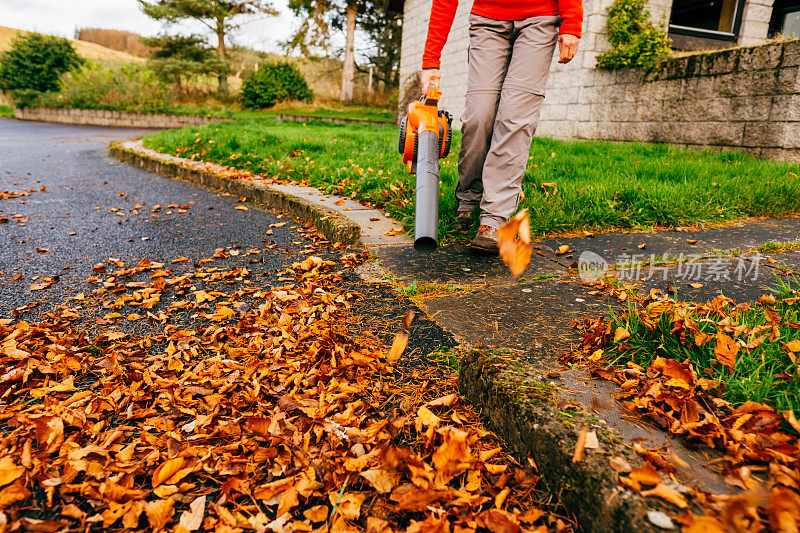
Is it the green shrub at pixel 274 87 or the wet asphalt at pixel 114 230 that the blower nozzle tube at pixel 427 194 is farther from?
the green shrub at pixel 274 87

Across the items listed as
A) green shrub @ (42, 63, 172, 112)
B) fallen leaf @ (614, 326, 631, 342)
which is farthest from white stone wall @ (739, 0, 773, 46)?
green shrub @ (42, 63, 172, 112)

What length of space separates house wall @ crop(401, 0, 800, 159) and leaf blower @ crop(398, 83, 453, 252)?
465cm

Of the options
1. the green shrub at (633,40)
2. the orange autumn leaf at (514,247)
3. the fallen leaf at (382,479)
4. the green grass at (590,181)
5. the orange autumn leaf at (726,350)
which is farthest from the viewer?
the green shrub at (633,40)

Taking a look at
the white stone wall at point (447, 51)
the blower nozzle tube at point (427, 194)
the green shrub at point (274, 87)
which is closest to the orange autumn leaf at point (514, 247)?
the blower nozzle tube at point (427, 194)

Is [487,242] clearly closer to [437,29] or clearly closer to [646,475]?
→ [437,29]

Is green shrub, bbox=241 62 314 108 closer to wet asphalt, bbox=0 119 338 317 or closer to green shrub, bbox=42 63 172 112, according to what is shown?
green shrub, bbox=42 63 172 112

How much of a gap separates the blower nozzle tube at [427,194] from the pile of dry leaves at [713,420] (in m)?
0.89

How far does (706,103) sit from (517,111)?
4.84 meters

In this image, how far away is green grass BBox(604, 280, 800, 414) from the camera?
1206mm

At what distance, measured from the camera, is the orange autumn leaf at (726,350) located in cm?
131

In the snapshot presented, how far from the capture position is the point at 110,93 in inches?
657

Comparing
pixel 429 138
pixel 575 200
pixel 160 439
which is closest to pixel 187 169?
pixel 429 138

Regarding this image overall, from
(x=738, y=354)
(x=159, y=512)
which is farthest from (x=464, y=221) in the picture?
(x=159, y=512)

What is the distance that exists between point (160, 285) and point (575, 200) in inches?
100
